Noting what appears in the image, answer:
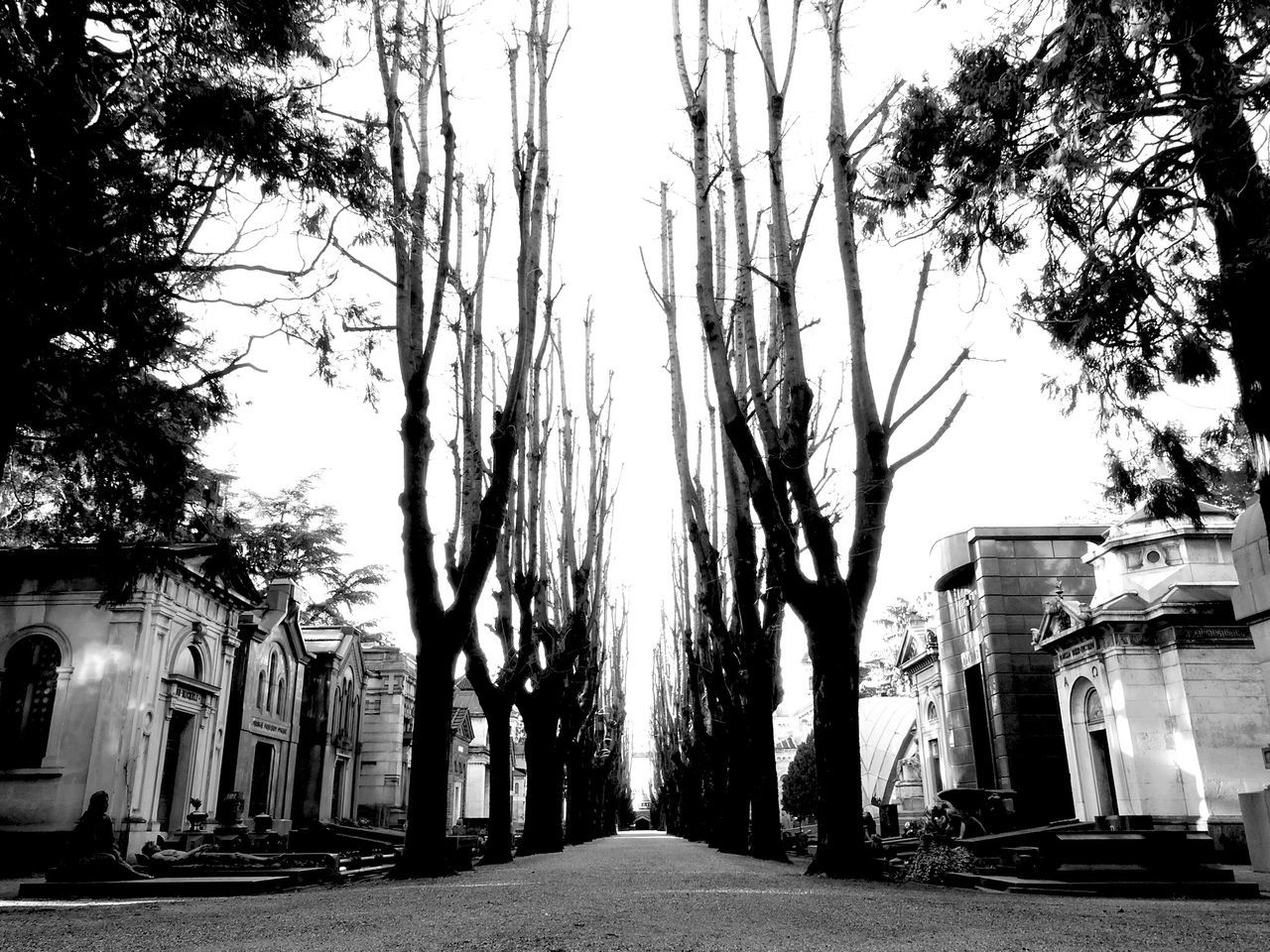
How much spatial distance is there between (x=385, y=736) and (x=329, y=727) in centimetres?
502

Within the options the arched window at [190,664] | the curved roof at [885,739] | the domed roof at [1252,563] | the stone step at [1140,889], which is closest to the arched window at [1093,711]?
the domed roof at [1252,563]

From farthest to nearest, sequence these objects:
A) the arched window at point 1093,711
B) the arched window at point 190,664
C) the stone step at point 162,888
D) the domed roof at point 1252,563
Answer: the arched window at point 1093,711
the arched window at point 190,664
the domed roof at point 1252,563
the stone step at point 162,888

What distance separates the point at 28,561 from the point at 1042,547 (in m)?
27.3

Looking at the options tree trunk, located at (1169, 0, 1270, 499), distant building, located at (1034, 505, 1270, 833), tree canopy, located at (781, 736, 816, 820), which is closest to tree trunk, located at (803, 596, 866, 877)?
tree trunk, located at (1169, 0, 1270, 499)

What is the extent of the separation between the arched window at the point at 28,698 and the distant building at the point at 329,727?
11.7 m

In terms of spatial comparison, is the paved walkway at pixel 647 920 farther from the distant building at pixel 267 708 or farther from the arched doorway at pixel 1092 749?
the distant building at pixel 267 708

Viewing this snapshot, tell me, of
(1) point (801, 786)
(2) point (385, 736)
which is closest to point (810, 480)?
(2) point (385, 736)

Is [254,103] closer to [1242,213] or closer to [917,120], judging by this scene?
[917,120]

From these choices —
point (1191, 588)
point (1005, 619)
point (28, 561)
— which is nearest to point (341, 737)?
point (28, 561)

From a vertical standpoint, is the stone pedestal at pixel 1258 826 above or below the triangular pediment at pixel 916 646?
below

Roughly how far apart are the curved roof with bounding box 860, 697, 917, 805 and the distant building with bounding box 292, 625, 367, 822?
23426 mm

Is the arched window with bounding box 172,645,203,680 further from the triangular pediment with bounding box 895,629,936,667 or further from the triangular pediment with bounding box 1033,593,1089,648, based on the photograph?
the triangular pediment with bounding box 895,629,936,667

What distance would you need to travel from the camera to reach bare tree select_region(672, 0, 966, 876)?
855 cm

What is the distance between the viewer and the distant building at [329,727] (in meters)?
28.9
